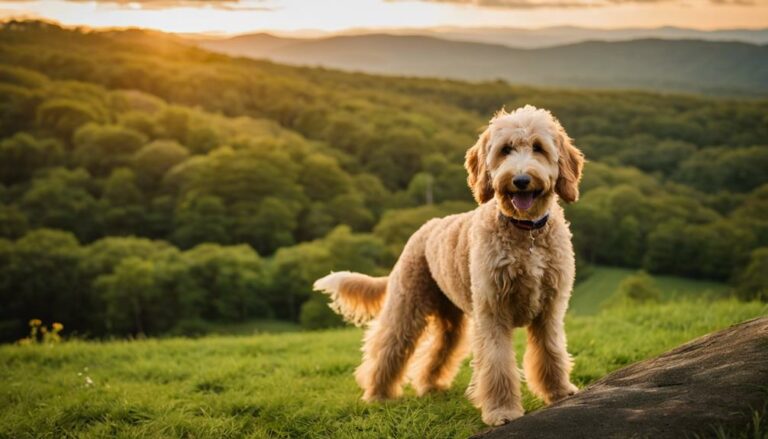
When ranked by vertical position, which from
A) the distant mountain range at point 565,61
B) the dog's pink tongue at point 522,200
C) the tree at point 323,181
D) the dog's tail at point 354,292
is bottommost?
the tree at point 323,181

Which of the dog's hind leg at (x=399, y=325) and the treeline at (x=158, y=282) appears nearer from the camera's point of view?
the dog's hind leg at (x=399, y=325)

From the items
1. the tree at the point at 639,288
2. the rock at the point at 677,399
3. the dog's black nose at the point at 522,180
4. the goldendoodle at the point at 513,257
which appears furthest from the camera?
the tree at the point at 639,288

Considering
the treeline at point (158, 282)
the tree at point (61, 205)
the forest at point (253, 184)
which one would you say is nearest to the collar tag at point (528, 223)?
the forest at point (253, 184)

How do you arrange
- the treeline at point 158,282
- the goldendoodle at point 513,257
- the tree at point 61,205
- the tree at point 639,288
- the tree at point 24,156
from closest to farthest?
the goldendoodle at point 513,257
the treeline at point 158,282
the tree at point 639,288
the tree at point 61,205
the tree at point 24,156

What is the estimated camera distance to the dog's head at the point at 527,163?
4613 mm

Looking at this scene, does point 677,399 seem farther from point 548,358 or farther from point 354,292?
point 354,292

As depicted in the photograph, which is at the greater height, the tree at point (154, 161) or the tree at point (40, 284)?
the tree at point (154, 161)

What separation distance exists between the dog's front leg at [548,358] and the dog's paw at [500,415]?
0.49m

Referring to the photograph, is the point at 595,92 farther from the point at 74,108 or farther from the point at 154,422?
the point at 154,422

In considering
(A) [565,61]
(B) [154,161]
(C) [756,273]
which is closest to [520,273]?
(C) [756,273]

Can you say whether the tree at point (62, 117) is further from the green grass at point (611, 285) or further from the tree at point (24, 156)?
the green grass at point (611, 285)

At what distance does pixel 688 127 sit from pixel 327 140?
59765 millimetres

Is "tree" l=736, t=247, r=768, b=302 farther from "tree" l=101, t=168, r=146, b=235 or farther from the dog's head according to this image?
"tree" l=101, t=168, r=146, b=235

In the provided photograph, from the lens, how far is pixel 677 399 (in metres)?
3.72
